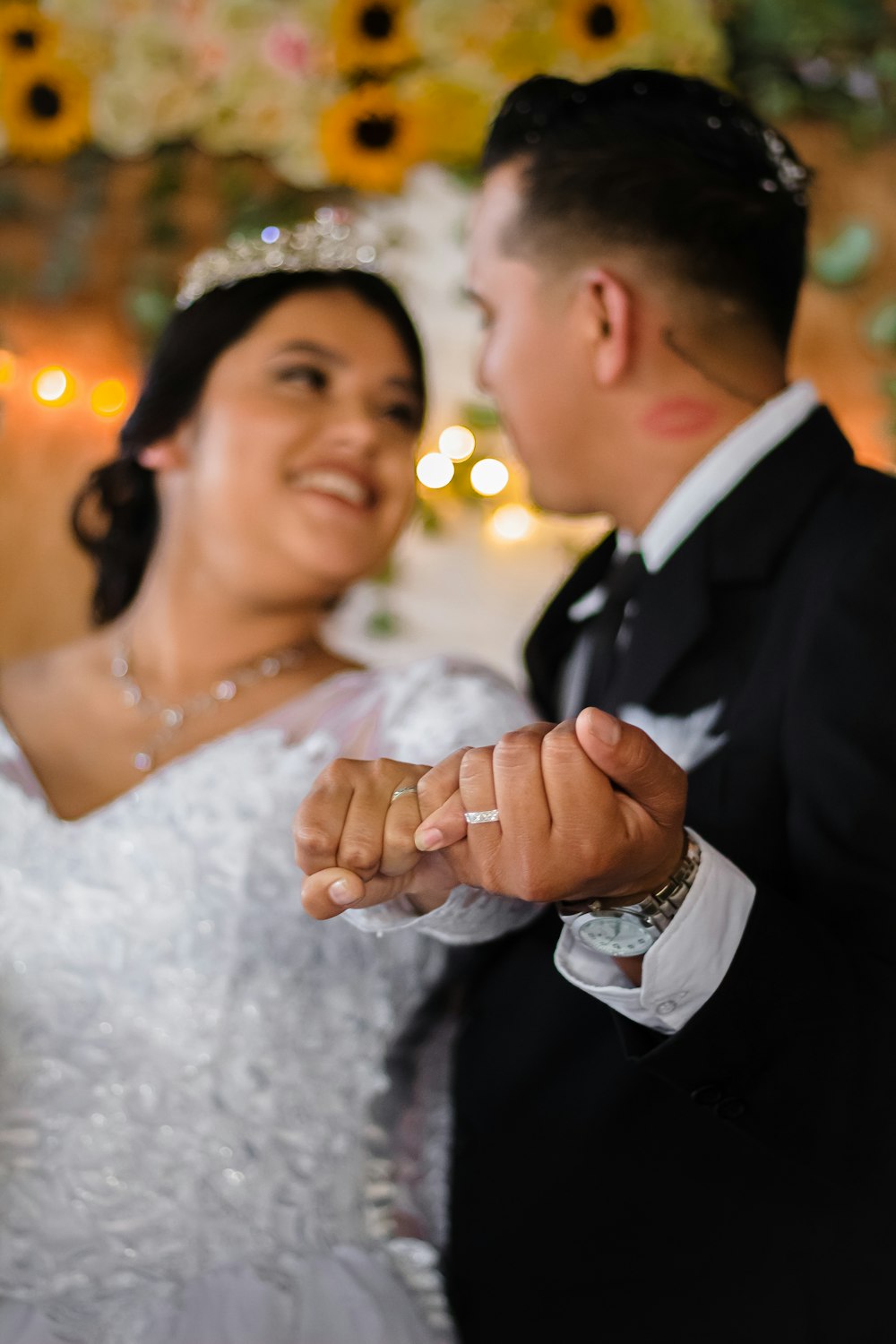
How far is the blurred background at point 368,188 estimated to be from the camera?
2.38 m

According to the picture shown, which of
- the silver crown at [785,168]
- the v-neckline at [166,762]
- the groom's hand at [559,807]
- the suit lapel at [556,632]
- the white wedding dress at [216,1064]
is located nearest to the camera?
the groom's hand at [559,807]

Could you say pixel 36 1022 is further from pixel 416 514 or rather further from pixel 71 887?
pixel 416 514

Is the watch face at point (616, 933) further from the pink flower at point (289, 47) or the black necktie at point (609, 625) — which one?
the pink flower at point (289, 47)

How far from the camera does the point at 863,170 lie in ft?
7.98

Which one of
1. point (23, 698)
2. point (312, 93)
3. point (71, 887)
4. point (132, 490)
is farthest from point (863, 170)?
point (71, 887)

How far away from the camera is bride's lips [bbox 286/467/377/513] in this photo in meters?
1.47

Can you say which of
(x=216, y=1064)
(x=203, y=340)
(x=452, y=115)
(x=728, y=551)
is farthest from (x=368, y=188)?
(x=216, y=1064)

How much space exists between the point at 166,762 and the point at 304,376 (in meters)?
0.49

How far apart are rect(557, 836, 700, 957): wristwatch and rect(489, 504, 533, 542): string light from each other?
179 centimetres

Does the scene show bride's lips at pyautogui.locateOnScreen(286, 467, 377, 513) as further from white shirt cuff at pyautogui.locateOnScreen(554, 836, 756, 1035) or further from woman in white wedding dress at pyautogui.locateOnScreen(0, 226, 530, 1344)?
white shirt cuff at pyautogui.locateOnScreen(554, 836, 756, 1035)

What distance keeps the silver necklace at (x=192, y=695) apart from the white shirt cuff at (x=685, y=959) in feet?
2.25

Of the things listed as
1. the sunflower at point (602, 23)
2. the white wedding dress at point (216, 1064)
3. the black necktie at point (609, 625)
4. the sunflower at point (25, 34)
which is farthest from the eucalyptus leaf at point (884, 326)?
the sunflower at point (25, 34)

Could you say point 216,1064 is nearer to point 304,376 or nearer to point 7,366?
point 304,376

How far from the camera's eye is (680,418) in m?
1.35
